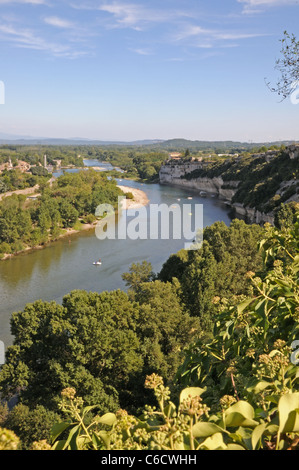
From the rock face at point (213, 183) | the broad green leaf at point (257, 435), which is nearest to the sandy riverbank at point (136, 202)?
the rock face at point (213, 183)

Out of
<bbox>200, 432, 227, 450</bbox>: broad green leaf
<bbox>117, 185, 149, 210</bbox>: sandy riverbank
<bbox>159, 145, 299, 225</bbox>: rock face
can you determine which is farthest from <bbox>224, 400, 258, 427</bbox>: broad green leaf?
<bbox>117, 185, 149, 210</bbox>: sandy riverbank

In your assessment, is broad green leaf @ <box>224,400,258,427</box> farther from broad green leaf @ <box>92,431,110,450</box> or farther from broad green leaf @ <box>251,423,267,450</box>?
broad green leaf @ <box>92,431,110,450</box>

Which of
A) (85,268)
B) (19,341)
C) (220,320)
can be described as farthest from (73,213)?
(220,320)

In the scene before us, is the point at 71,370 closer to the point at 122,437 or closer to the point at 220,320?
the point at 220,320

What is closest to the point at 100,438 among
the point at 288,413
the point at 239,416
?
the point at 239,416

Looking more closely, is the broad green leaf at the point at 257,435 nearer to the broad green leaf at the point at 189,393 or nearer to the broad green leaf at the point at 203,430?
the broad green leaf at the point at 203,430

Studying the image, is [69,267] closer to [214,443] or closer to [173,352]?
[173,352]
